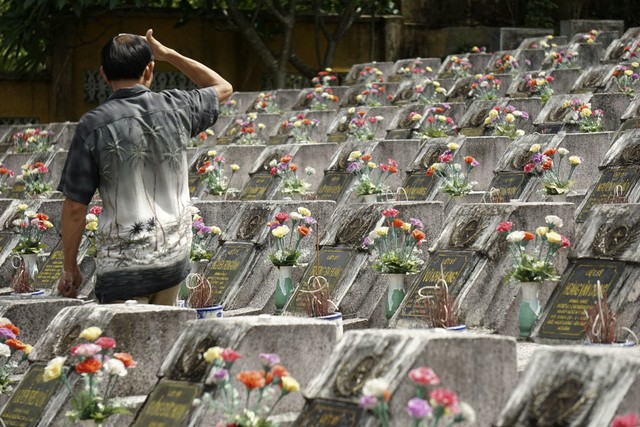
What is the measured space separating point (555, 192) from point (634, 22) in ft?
47.2

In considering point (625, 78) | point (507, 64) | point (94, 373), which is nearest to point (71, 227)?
point (94, 373)

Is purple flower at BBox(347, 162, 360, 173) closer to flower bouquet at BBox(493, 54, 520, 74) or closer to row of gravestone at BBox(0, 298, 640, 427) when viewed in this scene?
row of gravestone at BBox(0, 298, 640, 427)

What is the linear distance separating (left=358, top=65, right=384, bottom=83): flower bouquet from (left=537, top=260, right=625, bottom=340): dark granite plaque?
1234 centimetres

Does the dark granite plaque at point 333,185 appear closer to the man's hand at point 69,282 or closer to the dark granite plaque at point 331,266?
the dark granite plaque at point 331,266

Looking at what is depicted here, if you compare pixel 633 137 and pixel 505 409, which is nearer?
pixel 505 409

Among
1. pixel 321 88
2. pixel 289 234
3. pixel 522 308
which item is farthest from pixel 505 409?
pixel 321 88

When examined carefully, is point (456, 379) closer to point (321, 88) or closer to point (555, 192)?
point (555, 192)

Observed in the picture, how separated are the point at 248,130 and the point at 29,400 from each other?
928cm

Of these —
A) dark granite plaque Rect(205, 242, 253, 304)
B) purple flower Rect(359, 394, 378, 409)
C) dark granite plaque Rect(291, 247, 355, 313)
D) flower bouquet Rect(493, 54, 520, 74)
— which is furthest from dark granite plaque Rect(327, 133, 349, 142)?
purple flower Rect(359, 394, 378, 409)

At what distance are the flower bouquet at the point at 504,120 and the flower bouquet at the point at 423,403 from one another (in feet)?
26.6

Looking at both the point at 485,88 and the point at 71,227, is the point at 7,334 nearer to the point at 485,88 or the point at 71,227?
the point at 71,227

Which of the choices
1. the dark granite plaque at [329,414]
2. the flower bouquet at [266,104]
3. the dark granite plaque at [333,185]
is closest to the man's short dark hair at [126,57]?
the dark granite plaque at [329,414]

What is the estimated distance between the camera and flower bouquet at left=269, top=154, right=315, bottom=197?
1270 cm

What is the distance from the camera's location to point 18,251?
448 inches
